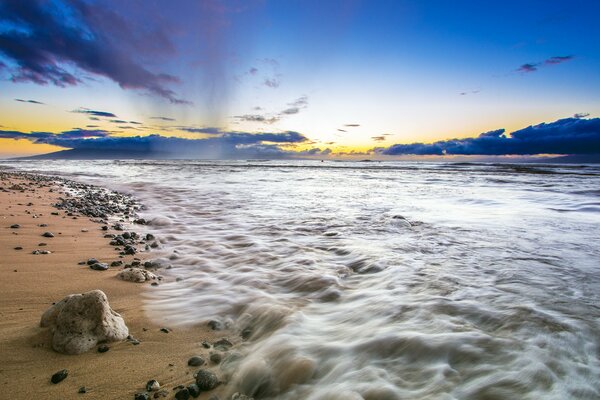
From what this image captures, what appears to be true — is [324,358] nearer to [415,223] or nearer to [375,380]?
[375,380]

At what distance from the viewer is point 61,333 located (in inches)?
96.0

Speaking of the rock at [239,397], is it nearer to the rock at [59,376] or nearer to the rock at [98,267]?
the rock at [59,376]

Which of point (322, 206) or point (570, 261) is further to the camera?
point (322, 206)

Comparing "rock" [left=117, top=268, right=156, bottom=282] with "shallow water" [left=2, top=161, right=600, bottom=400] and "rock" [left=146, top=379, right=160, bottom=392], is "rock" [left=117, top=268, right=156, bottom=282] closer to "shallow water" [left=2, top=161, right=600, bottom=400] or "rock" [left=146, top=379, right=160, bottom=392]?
"shallow water" [left=2, top=161, right=600, bottom=400]

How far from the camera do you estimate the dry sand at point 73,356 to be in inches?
83.0

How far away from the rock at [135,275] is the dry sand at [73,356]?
87 millimetres

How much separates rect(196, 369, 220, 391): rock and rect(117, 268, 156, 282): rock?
2232mm

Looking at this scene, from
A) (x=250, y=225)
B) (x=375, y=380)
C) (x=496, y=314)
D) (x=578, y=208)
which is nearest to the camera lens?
(x=375, y=380)

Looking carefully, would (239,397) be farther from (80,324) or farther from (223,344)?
(80,324)

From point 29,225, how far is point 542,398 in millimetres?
8245

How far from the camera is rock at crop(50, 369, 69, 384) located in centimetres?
210

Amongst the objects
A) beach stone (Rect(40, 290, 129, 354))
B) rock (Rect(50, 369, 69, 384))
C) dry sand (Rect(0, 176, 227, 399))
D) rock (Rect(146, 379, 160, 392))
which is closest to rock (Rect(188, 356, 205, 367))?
dry sand (Rect(0, 176, 227, 399))

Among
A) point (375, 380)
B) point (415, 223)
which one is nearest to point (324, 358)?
point (375, 380)

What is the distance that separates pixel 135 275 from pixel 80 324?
161 cm
